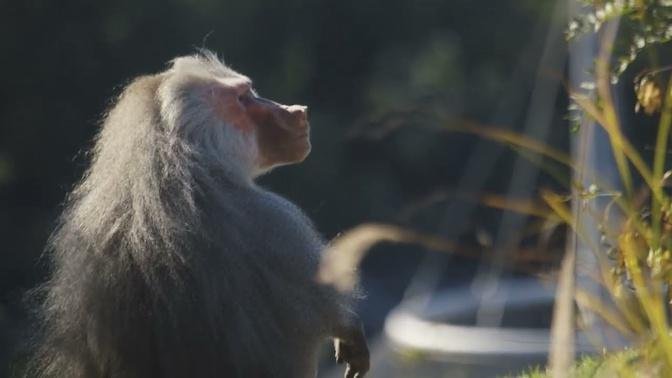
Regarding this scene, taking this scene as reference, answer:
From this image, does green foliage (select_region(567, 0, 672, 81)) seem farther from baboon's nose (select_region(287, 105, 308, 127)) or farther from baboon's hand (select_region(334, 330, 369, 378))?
baboon's nose (select_region(287, 105, 308, 127))

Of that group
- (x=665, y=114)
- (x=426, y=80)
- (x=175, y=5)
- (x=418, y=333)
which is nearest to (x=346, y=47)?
(x=426, y=80)

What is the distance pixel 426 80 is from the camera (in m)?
15.1

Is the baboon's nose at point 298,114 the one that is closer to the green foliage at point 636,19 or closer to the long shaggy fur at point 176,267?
the long shaggy fur at point 176,267

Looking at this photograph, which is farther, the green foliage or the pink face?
the pink face

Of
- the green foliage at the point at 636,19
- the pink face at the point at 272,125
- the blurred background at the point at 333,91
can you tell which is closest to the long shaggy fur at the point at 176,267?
the pink face at the point at 272,125

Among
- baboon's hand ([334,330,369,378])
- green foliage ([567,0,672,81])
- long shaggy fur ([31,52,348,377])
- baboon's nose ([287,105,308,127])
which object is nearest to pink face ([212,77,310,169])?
baboon's nose ([287,105,308,127])

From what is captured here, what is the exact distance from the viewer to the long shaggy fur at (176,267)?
5.14m

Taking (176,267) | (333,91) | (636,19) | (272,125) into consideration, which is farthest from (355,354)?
(333,91)

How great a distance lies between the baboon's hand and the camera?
572 cm

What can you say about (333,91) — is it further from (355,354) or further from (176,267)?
(176,267)

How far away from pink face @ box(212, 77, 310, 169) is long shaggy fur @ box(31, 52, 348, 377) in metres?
0.41

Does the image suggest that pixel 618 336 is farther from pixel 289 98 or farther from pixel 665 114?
pixel 289 98

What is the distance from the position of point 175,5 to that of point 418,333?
7.79 meters

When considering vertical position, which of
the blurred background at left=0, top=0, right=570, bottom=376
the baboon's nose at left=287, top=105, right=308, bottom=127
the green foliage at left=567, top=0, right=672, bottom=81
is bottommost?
the blurred background at left=0, top=0, right=570, bottom=376
